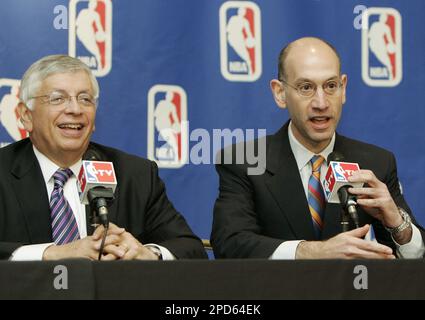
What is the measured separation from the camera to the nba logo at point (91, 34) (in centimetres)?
361

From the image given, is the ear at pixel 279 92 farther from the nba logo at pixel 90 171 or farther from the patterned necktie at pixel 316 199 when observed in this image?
the nba logo at pixel 90 171

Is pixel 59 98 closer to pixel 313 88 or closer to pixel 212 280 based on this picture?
pixel 313 88

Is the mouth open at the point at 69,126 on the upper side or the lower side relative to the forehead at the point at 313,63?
lower

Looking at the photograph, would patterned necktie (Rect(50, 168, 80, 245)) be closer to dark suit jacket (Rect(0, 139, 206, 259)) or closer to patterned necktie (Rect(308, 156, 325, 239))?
dark suit jacket (Rect(0, 139, 206, 259))

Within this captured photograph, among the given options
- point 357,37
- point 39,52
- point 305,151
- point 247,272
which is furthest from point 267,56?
→ point 247,272

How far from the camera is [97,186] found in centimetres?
249

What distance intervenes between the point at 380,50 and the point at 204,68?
2.49 ft

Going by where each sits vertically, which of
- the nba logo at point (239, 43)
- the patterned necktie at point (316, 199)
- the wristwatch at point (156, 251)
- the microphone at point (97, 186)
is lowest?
the wristwatch at point (156, 251)

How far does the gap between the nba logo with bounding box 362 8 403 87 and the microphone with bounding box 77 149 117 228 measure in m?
1.60

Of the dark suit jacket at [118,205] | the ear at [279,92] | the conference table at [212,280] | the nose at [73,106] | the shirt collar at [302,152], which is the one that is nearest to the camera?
the conference table at [212,280]

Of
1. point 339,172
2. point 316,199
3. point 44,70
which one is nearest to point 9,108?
point 44,70

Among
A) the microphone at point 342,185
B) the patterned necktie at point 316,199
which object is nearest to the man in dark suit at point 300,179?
the patterned necktie at point 316,199

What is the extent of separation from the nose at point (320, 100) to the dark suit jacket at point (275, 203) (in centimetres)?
18

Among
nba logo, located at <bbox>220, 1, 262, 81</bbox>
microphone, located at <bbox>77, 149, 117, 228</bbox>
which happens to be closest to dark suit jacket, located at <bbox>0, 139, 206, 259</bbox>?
microphone, located at <bbox>77, 149, 117, 228</bbox>
